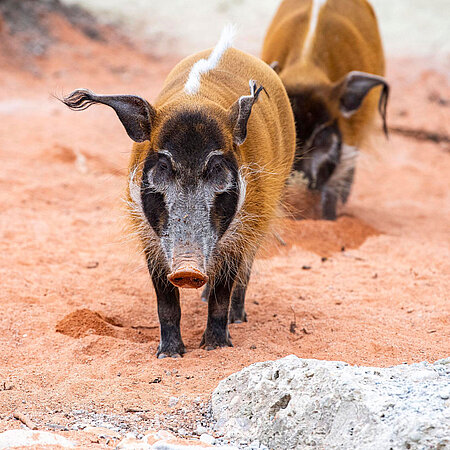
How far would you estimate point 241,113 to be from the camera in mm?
3902

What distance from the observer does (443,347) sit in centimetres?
407

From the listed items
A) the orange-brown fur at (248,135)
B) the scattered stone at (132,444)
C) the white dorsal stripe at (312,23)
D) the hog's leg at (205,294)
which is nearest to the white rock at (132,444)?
the scattered stone at (132,444)

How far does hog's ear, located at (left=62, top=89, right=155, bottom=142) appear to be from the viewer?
3924 mm

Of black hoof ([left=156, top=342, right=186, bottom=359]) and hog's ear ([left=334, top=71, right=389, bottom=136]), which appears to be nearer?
black hoof ([left=156, top=342, right=186, bottom=359])

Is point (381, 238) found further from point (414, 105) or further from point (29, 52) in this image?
point (29, 52)

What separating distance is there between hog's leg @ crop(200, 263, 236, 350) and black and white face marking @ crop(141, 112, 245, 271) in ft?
1.46

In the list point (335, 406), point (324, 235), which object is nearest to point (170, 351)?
point (335, 406)

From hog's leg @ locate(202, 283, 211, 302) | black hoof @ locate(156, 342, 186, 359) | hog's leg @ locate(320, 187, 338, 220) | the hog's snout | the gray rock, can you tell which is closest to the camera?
the gray rock

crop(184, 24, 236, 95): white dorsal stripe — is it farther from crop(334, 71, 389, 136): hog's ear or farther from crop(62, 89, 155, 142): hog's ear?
crop(334, 71, 389, 136): hog's ear

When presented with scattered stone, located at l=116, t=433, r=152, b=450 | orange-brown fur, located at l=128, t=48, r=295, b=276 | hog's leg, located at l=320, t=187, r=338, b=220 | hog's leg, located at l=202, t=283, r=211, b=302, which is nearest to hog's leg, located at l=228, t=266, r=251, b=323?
hog's leg, located at l=202, t=283, r=211, b=302

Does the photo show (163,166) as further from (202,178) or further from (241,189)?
(241,189)

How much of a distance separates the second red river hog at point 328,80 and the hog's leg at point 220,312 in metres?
2.80

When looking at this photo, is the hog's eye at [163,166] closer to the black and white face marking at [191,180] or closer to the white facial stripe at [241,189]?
the black and white face marking at [191,180]

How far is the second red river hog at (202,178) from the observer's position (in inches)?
151
